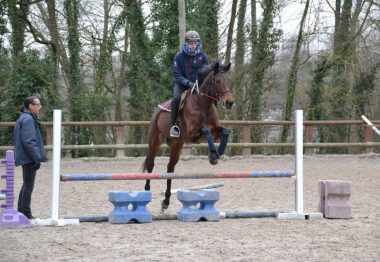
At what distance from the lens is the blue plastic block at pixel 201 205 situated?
8.12m

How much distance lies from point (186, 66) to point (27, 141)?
8.12 feet

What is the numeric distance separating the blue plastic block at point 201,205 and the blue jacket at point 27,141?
1.83 metres

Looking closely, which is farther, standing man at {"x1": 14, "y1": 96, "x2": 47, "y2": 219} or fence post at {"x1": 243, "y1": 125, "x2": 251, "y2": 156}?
fence post at {"x1": 243, "y1": 125, "x2": 251, "y2": 156}

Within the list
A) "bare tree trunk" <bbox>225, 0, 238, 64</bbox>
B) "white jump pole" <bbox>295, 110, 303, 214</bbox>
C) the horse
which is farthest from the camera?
"bare tree trunk" <bbox>225, 0, 238, 64</bbox>

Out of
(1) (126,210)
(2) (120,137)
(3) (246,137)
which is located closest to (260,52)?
(3) (246,137)

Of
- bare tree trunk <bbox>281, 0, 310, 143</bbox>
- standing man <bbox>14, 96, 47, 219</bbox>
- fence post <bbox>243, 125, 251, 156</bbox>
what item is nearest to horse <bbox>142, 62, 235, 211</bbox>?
standing man <bbox>14, 96, 47, 219</bbox>

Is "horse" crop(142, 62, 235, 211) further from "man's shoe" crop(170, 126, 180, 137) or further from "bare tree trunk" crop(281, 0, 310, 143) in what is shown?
"bare tree trunk" crop(281, 0, 310, 143)

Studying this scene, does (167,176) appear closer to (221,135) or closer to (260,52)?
(221,135)

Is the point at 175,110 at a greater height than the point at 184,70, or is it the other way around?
the point at 184,70

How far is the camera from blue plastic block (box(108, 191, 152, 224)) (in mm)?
7893

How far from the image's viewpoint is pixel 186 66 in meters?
8.89

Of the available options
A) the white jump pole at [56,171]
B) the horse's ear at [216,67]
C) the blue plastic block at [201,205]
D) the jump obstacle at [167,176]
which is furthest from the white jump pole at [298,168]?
the white jump pole at [56,171]

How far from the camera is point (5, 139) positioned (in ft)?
70.0

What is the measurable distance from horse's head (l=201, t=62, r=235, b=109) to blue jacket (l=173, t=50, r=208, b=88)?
0.35 meters
